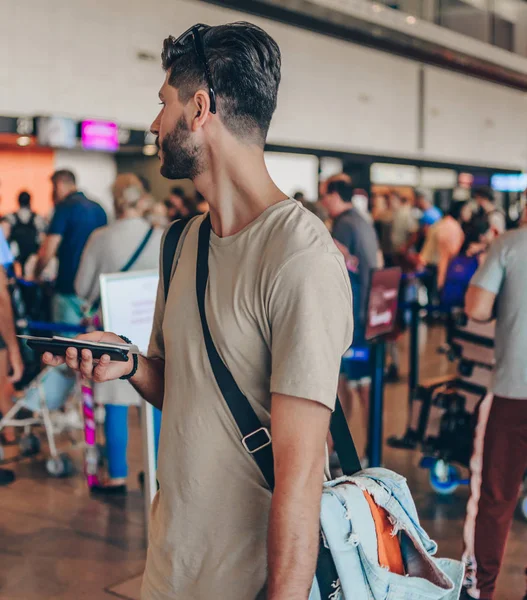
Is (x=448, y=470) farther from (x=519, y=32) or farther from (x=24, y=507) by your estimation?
(x=519, y=32)

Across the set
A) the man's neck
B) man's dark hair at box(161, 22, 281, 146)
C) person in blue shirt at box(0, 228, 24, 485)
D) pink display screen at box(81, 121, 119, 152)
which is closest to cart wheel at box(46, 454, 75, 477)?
person in blue shirt at box(0, 228, 24, 485)

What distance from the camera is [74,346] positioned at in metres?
1.66

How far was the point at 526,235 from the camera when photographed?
3.37 meters

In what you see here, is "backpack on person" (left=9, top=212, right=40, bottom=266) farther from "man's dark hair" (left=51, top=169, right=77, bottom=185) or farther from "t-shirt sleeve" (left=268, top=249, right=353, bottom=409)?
"t-shirt sleeve" (left=268, top=249, right=353, bottom=409)

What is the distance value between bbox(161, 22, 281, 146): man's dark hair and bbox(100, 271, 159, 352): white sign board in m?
2.68

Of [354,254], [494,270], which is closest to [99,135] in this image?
[354,254]

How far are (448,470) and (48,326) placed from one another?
2690 millimetres

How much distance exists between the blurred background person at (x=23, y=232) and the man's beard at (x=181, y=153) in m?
7.34

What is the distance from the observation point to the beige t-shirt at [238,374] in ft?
4.65

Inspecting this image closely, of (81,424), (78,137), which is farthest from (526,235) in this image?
(78,137)

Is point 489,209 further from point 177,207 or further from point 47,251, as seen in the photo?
point 47,251

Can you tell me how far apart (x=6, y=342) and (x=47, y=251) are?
2364 mm

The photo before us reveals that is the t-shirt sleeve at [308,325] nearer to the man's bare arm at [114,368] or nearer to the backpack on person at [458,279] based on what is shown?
the man's bare arm at [114,368]

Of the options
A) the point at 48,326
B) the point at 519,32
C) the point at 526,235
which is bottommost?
the point at 48,326
